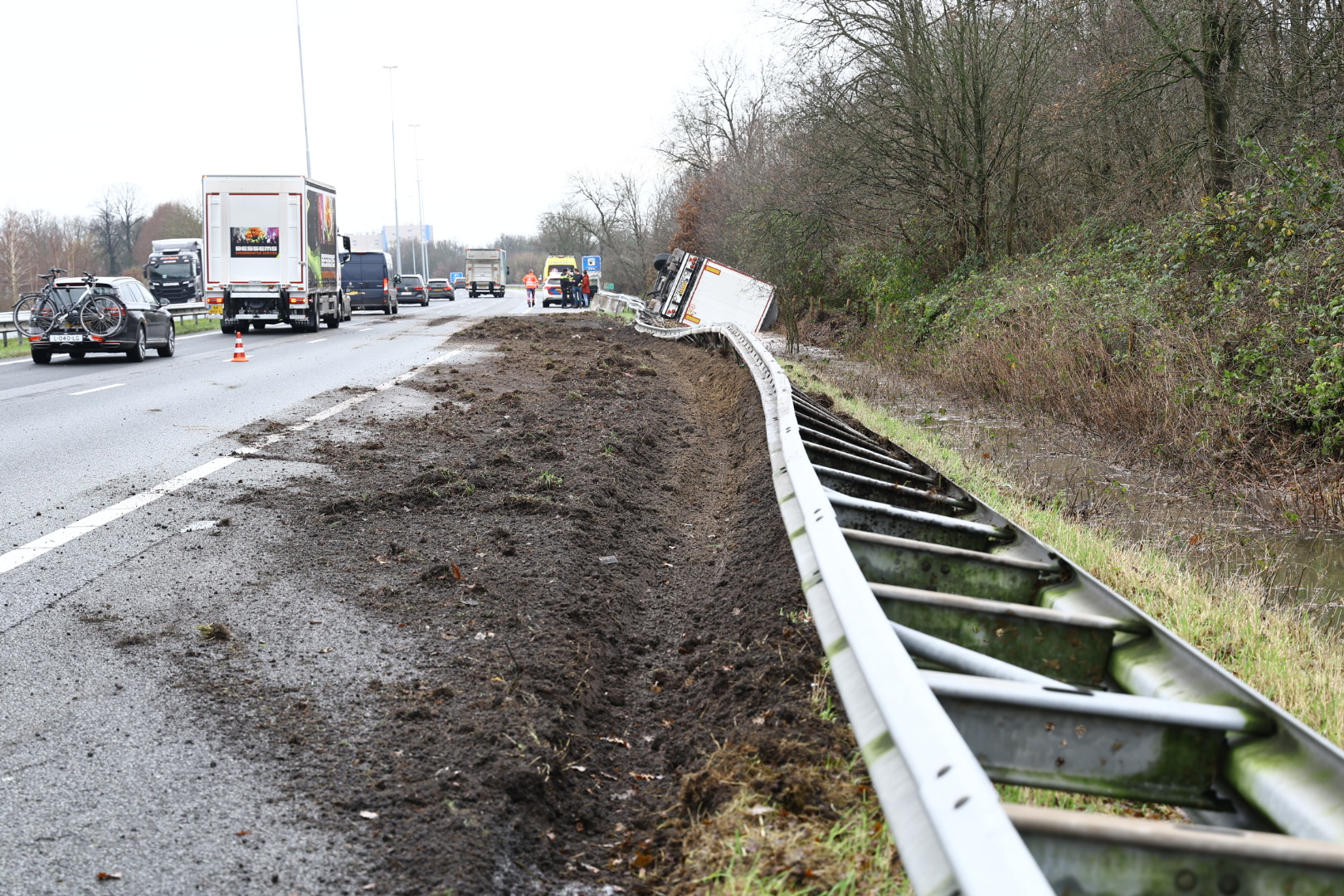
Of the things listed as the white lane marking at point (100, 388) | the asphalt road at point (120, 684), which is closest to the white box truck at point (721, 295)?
the white lane marking at point (100, 388)

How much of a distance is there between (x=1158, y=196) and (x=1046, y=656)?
1699 centimetres

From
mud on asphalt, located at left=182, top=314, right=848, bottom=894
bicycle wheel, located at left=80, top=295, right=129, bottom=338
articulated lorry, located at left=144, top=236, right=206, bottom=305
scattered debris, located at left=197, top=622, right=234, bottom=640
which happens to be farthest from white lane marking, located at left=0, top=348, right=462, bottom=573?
articulated lorry, located at left=144, top=236, right=206, bottom=305

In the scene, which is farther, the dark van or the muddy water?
the dark van

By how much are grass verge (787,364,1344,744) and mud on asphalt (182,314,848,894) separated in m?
1.74

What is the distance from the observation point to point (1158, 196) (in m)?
18.0

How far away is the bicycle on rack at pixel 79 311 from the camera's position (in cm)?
1988

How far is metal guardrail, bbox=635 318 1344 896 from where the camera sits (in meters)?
1.69

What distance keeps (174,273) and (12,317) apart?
2597 cm

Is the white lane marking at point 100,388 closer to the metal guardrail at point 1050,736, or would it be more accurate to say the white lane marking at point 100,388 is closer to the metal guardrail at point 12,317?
the metal guardrail at point 12,317

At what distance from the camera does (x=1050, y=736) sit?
2273mm

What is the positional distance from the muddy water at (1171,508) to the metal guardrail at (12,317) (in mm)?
17925

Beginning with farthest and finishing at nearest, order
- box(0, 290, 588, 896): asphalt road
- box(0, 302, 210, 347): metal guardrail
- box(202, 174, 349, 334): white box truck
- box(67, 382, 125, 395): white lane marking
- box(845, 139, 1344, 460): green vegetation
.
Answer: box(202, 174, 349, 334): white box truck → box(0, 302, 210, 347): metal guardrail → box(67, 382, 125, 395): white lane marking → box(845, 139, 1344, 460): green vegetation → box(0, 290, 588, 896): asphalt road

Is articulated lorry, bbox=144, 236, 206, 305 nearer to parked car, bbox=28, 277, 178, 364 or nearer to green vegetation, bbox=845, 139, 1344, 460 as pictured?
parked car, bbox=28, 277, 178, 364

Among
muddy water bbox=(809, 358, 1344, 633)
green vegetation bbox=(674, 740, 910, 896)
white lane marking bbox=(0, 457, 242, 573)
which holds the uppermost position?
white lane marking bbox=(0, 457, 242, 573)
